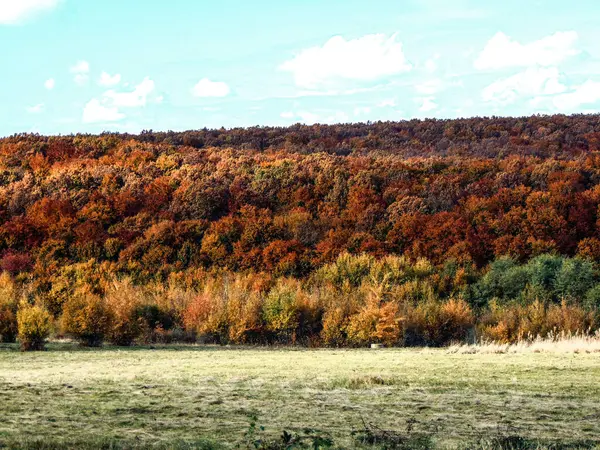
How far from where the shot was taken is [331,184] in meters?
61.0

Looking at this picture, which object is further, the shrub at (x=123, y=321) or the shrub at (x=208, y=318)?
the shrub at (x=208, y=318)

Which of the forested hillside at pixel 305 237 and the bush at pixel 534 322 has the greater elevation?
the forested hillside at pixel 305 237

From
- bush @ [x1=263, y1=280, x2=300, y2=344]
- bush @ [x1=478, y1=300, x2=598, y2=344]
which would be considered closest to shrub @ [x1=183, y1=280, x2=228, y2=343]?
bush @ [x1=263, y1=280, x2=300, y2=344]

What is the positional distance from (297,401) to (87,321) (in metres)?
17.7

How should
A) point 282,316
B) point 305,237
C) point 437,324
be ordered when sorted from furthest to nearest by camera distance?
point 305,237 → point 437,324 → point 282,316

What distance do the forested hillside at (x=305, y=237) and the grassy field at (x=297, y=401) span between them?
38.8 feet

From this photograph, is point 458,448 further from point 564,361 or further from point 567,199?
point 567,199

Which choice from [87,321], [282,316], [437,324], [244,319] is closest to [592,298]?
[437,324]

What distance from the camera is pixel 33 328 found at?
28.1 metres

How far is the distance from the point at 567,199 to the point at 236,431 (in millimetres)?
45720

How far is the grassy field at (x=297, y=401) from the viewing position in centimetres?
1177

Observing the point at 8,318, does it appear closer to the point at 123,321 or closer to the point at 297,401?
the point at 123,321

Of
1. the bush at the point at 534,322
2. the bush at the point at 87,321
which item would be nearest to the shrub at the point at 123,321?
the bush at the point at 87,321

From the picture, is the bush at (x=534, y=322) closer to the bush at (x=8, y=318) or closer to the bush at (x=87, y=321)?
the bush at (x=87, y=321)
